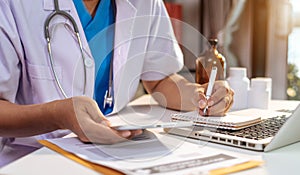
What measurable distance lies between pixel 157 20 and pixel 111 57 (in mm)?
280

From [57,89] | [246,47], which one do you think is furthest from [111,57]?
[246,47]

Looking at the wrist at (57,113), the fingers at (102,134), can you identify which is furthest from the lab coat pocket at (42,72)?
the fingers at (102,134)

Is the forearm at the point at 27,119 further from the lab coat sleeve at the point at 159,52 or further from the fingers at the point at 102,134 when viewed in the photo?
the lab coat sleeve at the point at 159,52

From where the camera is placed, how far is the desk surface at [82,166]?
62cm

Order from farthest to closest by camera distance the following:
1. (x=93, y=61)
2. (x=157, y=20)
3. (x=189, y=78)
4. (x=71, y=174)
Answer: (x=157, y=20) < (x=189, y=78) < (x=93, y=61) < (x=71, y=174)

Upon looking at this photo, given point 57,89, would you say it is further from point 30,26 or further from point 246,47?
point 246,47

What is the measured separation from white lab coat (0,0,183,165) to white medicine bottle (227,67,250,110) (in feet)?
1.06

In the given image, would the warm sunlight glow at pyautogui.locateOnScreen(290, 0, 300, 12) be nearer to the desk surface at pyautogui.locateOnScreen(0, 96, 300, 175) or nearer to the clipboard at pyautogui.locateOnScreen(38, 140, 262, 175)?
the desk surface at pyautogui.locateOnScreen(0, 96, 300, 175)

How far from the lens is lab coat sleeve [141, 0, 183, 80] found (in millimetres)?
1361

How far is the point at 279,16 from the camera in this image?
248 centimetres

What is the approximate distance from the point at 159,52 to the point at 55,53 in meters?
0.45

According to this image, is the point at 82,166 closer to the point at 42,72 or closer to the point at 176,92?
the point at 42,72

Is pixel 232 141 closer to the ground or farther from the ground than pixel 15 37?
closer to the ground

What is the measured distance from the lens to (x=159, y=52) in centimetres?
138
